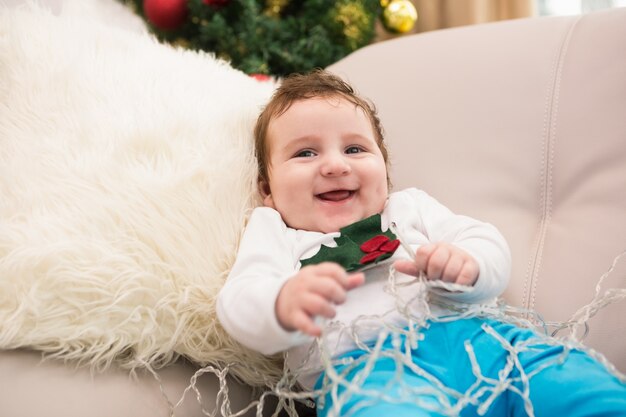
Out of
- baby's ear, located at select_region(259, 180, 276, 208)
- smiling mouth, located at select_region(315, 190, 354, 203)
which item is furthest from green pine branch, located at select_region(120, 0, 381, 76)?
smiling mouth, located at select_region(315, 190, 354, 203)

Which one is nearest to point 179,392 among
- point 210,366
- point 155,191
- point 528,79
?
point 210,366

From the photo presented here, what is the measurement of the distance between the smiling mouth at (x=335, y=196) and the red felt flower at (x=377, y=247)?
4.7 inches

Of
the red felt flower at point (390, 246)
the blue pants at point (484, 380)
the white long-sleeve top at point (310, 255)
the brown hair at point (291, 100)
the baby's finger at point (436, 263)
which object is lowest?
the blue pants at point (484, 380)

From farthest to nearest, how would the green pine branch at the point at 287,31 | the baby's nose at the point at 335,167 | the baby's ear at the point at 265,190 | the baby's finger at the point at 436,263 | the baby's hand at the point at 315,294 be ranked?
the green pine branch at the point at 287,31
the baby's ear at the point at 265,190
the baby's nose at the point at 335,167
the baby's finger at the point at 436,263
the baby's hand at the point at 315,294

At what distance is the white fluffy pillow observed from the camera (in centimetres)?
73

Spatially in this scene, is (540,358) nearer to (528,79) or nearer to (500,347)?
(500,347)

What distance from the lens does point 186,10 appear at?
173 centimetres

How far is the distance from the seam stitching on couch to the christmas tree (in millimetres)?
734

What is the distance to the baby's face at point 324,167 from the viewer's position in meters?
Result: 0.87

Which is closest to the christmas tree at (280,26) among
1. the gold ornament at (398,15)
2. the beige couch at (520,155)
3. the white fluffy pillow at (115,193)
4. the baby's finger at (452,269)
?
the gold ornament at (398,15)

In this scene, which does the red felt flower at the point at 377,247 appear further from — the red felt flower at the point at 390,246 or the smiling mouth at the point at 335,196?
the smiling mouth at the point at 335,196

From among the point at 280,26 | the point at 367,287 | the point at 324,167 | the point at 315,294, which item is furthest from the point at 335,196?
the point at 280,26

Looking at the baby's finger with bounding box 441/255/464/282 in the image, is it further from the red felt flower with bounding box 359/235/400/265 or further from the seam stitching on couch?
the seam stitching on couch

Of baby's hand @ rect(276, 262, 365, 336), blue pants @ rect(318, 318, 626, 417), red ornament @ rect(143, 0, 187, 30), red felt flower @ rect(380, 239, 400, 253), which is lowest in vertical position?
blue pants @ rect(318, 318, 626, 417)
